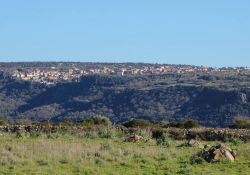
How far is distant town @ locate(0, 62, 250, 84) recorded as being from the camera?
486ft

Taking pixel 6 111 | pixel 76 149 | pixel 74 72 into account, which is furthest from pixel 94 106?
pixel 76 149

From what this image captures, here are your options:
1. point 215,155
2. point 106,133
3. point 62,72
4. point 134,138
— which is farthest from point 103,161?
point 62,72

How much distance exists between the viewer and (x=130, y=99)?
110 metres

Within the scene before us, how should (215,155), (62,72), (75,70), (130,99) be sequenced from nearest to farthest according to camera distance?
(215,155)
(130,99)
(62,72)
(75,70)

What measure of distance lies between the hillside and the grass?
50.7 m

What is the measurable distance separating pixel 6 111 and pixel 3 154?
3566 inches

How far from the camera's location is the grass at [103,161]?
20.0 m

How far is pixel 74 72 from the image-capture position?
538ft

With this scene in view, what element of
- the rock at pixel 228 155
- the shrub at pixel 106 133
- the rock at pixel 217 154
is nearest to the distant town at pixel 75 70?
the shrub at pixel 106 133

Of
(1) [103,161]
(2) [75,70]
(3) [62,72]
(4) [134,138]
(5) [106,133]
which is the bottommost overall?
(3) [62,72]

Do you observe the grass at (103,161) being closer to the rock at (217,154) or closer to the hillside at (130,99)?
the rock at (217,154)

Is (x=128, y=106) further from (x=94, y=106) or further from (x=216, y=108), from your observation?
(x=216, y=108)

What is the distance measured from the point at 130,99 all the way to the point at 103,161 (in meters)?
87.9

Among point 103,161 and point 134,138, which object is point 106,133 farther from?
point 103,161
